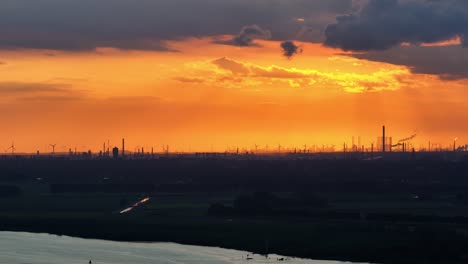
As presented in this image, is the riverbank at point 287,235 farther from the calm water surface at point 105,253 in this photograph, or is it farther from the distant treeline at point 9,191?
the distant treeline at point 9,191

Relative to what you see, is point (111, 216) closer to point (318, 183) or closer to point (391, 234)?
point (391, 234)

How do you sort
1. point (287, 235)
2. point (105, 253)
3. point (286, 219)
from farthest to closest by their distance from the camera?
1. point (286, 219)
2. point (287, 235)
3. point (105, 253)

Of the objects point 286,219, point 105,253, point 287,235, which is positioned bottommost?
point 105,253

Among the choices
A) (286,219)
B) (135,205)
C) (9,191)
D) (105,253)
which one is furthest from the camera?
(9,191)

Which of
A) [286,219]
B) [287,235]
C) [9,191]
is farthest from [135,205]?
[287,235]

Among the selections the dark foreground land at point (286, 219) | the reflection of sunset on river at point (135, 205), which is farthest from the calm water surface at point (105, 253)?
the reflection of sunset on river at point (135, 205)

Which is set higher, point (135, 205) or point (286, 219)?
point (135, 205)

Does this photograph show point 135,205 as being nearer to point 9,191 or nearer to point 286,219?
point 286,219

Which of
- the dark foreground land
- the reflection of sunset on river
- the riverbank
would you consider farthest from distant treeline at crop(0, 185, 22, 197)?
the riverbank
